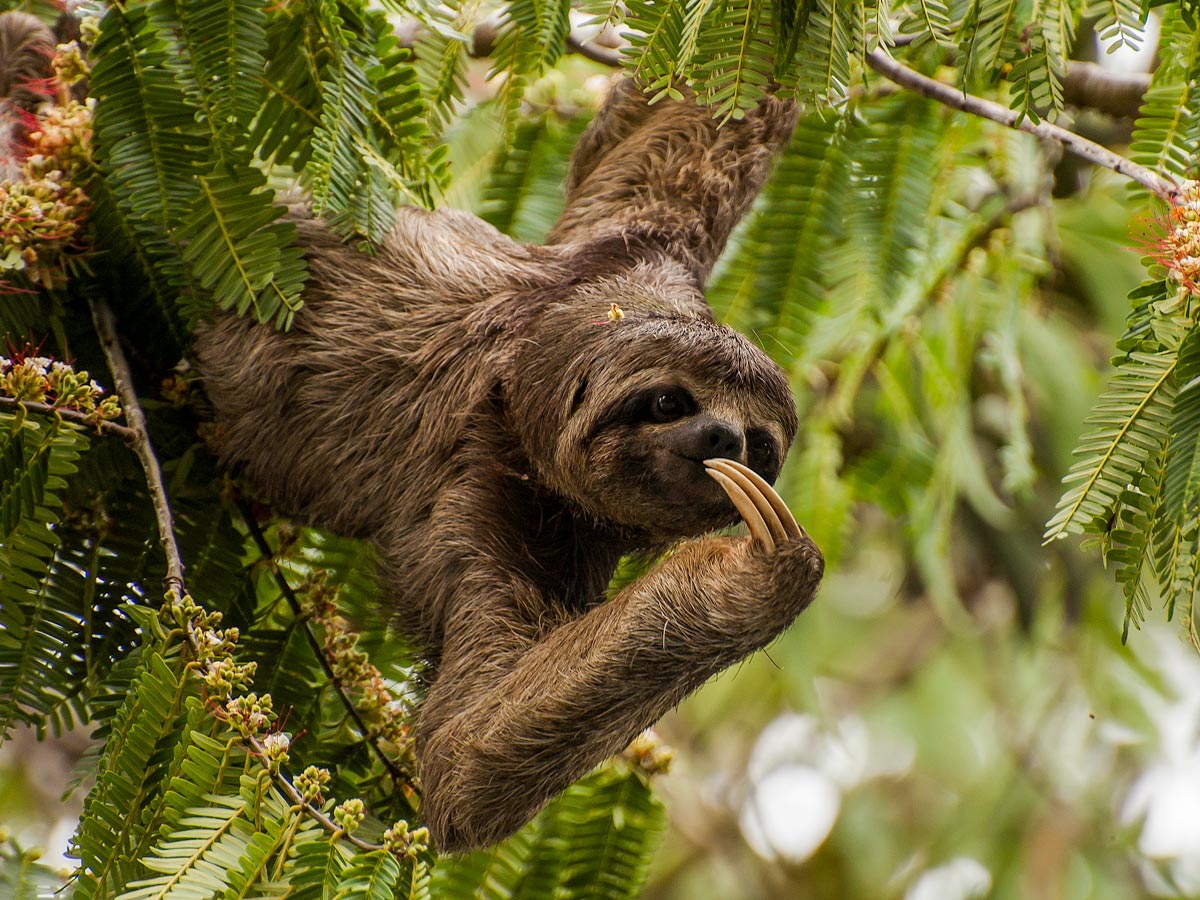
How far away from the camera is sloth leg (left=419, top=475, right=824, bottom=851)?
336 cm

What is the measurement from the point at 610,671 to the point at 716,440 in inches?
28.3

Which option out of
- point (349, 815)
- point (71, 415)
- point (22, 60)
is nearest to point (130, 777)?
Answer: point (349, 815)

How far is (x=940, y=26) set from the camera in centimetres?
295

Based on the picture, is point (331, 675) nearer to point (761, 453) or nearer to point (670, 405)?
point (670, 405)

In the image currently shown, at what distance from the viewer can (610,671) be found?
3.40m

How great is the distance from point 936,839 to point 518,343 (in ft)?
31.2

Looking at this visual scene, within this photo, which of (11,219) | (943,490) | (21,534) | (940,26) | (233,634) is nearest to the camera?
(940,26)

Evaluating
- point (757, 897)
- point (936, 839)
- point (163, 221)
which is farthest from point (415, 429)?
point (757, 897)

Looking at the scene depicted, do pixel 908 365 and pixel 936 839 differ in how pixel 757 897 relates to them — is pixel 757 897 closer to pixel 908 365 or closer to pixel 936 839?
pixel 936 839

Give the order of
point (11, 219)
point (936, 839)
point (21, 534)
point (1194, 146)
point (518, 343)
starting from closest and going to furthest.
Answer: point (21, 534) → point (1194, 146) → point (11, 219) → point (518, 343) → point (936, 839)

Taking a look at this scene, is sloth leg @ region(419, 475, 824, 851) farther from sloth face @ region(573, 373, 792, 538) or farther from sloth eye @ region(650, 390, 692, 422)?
sloth eye @ region(650, 390, 692, 422)

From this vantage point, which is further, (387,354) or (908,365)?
(908,365)

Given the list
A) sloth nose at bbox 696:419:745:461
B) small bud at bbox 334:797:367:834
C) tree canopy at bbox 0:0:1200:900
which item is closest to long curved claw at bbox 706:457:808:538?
sloth nose at bbox 696:419:745:461

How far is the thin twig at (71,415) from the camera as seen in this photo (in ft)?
11.2
